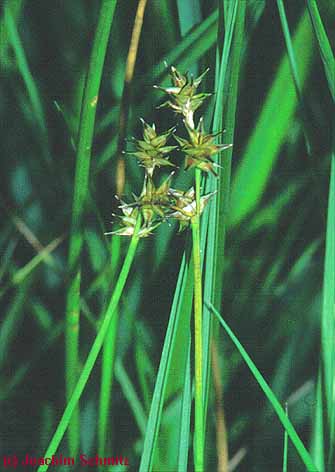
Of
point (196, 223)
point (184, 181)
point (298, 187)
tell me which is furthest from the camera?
point (298, 187)

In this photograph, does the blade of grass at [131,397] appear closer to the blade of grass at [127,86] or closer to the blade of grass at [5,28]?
the blade of grass at [127,86]

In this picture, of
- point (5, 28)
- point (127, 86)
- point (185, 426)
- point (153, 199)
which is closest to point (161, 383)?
point (185, 426)

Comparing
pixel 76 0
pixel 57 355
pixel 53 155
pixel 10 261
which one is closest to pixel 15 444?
pixel 57 355

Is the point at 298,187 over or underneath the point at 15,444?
over

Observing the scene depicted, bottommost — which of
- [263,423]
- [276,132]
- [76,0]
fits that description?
[263,423]

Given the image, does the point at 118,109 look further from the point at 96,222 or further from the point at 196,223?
the point at 196,223

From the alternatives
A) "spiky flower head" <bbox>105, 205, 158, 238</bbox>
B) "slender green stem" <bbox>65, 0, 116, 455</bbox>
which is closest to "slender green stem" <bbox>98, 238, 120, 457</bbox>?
"slender green stem" <bbox>65, 0, 116, 455</bbox>

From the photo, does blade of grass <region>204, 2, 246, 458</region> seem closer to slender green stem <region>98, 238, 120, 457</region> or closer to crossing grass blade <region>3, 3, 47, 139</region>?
slender green stem <region>98, 238, 120, 457</region>
